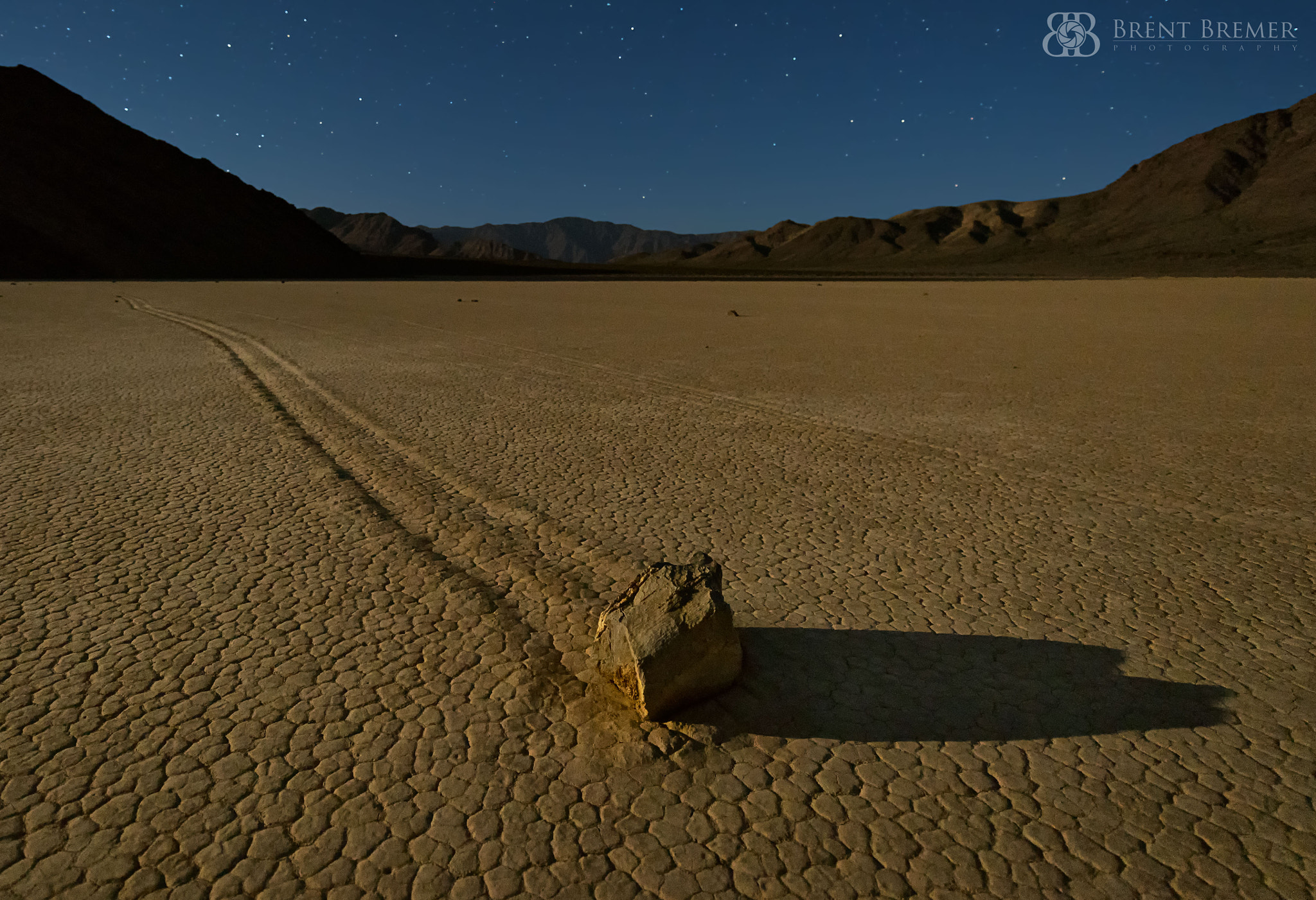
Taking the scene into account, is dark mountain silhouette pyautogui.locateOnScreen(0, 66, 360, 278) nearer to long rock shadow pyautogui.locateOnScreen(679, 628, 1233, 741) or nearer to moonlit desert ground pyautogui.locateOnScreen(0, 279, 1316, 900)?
moonlit desert ground pyautogui.locateOnScreen(0, 279, 1316, 900)

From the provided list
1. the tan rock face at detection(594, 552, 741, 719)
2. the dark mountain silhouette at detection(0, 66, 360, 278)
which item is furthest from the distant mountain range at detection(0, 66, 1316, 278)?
the tan rock face at detection(594, 552, 741, 719)

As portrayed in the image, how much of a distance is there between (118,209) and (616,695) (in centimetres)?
7387

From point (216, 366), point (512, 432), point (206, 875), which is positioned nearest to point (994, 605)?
point (206, 875)

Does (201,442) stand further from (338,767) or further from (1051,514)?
(1051,514)

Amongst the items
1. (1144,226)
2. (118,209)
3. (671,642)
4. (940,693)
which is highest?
(118,209)

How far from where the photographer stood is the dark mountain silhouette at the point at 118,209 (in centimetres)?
5531

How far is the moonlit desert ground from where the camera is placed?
221 cm

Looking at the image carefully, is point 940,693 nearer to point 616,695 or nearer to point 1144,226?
point 616,695

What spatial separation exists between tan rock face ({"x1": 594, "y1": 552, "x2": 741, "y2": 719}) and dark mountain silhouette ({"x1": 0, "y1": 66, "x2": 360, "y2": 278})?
60095 millimetres

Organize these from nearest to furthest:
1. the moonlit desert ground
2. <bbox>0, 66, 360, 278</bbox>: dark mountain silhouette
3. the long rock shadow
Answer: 1. the moonlit desert ground
2. the long rock shadow
3. <bbox>0, 66, 360, 278</bbox>: dark mountain silhouette

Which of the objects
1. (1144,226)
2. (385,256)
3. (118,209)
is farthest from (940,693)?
(1144,226)

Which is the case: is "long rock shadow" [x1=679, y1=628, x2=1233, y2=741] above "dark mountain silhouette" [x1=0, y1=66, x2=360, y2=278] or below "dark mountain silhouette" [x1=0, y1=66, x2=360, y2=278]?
below

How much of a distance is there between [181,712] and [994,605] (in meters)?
3.19

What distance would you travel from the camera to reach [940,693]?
2955 mm
